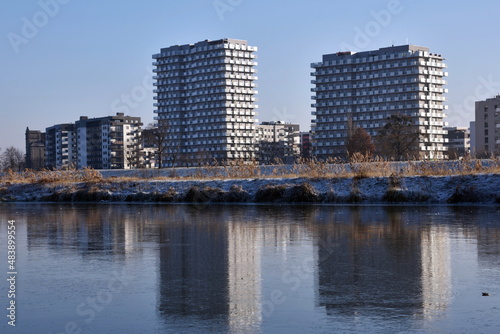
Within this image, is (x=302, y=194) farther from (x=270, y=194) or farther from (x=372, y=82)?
(x=372, y=82)

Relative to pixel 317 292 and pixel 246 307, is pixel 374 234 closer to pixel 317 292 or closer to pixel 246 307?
pixel 317 292

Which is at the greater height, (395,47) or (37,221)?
(395,47)

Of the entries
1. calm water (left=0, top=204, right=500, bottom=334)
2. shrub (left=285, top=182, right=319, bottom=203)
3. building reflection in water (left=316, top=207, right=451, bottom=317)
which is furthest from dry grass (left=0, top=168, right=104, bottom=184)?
building reflection in water (left=316, top=207, right=451, bottom=317)

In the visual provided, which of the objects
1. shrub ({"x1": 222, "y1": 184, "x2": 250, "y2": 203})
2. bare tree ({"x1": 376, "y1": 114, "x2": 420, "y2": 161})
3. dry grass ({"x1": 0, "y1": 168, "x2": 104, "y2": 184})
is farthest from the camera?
bare tree ({"x1": 376, "y1": 114, "x2": 420, "y2": 161})

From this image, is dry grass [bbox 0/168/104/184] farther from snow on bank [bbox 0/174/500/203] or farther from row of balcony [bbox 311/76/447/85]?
row of balcony [bbox 311/76/447/85]

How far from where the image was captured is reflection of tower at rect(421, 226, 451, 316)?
9.19m

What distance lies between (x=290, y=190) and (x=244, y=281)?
2232cm

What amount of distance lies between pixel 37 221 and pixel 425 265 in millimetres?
15369

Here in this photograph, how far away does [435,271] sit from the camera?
11.6 meters

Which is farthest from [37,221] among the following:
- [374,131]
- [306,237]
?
[374,131]

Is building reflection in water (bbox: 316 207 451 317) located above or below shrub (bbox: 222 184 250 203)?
below

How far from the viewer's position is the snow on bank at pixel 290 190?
3000cm

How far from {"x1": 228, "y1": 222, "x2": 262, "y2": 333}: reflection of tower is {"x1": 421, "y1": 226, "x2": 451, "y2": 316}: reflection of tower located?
84.9 inches

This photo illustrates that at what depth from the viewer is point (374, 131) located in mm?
185625
